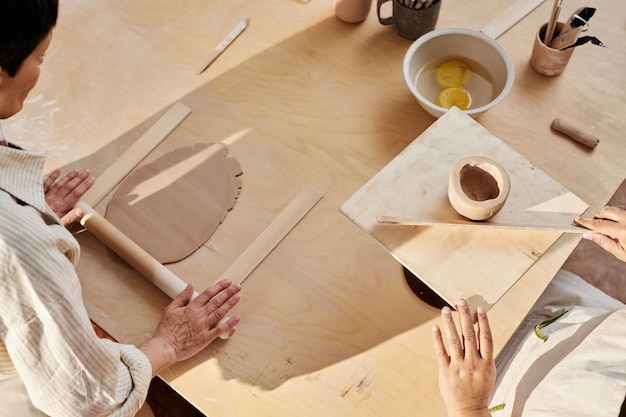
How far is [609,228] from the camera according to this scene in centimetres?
102

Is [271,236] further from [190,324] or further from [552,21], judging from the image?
[552,21]

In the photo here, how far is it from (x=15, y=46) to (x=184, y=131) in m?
0.52

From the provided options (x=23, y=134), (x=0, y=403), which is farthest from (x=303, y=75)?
(x=0, y=403)

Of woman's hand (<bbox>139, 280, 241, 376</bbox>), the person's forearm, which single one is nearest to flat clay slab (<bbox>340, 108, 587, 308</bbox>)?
the person's forearm

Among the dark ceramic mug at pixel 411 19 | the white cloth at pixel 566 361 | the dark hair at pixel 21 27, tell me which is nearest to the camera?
the dark hair at pixel 21 27

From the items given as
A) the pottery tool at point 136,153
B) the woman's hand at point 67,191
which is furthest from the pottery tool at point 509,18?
the woman's hand at point 67,191

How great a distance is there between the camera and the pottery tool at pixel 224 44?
4.65ft

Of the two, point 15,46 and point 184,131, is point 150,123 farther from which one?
point 15,46

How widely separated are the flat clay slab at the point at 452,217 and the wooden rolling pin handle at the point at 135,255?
393 mm

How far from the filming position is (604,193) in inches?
49.2

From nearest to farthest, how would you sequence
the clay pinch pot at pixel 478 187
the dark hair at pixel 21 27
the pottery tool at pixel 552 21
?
the dark hair at pixel 21 27 < the clay pinch pot at pixel 478 187 < the pottery tool at pixel 552 21

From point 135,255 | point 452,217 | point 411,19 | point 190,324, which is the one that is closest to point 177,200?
point 135,255

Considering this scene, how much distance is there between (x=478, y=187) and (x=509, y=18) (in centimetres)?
67

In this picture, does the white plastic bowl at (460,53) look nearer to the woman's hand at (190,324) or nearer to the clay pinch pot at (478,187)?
the clay pinch pot at (478,187)
